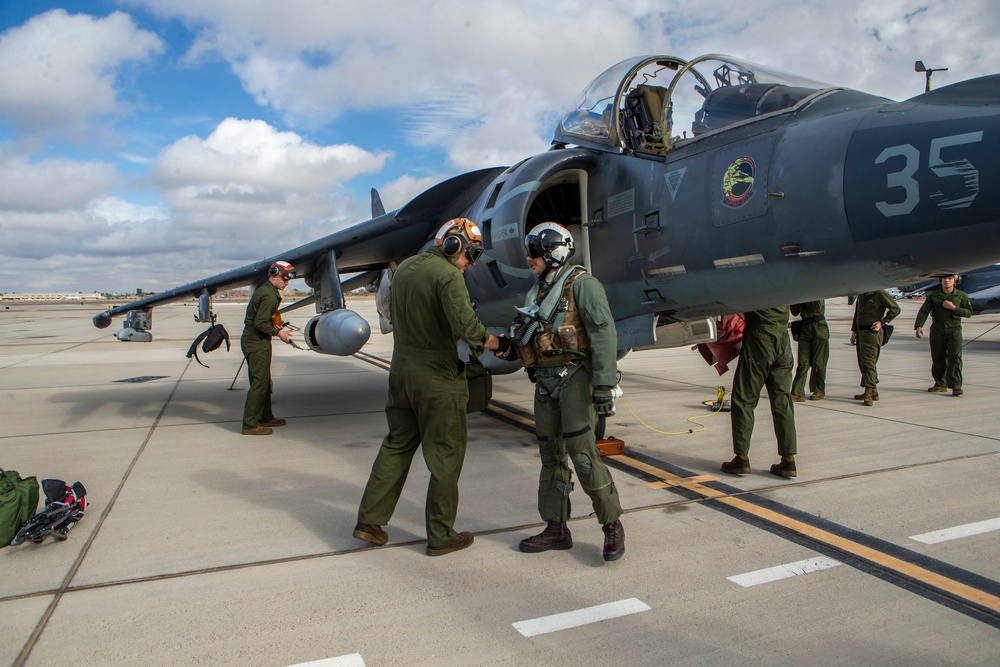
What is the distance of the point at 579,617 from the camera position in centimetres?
294

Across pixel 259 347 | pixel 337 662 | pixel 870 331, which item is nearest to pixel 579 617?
pixel 337 662

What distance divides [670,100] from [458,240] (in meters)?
2.14

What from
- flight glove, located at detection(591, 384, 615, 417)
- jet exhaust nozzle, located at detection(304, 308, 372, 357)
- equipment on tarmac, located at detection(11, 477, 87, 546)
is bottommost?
equipment on tarmac, located at detection(11, 477, 87, 546)

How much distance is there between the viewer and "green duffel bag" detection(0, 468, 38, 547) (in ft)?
12.7

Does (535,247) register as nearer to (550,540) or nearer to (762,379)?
(550,540)

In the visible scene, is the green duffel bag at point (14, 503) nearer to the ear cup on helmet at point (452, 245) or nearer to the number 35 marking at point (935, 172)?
the ear cup on helmet at point (452, 245)

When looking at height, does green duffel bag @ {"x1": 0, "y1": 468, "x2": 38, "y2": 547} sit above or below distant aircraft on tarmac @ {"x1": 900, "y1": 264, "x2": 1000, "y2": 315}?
below

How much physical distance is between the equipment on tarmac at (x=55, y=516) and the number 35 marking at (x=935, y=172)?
5.22m

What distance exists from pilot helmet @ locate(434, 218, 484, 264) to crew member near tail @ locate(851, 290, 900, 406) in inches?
257

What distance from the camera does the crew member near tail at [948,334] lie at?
344 inches

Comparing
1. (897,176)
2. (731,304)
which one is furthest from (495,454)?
(897,176)

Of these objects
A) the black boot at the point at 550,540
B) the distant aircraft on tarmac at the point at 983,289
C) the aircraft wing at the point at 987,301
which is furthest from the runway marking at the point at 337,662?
the aircraft wing at the point at 987,301

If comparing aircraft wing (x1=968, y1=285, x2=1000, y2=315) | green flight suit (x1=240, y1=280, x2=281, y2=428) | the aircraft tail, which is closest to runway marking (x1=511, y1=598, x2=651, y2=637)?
green flight suit (x1=240, y1=280, x2=281, y2=428)

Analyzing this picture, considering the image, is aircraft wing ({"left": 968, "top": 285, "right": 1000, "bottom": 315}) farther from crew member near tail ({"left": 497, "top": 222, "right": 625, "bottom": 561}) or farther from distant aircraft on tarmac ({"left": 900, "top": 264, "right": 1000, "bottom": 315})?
crew member near tail ({"left": 497, "top": 222, "right": 625, "bottom": 561})
